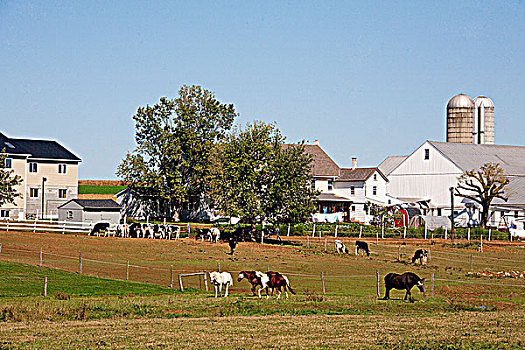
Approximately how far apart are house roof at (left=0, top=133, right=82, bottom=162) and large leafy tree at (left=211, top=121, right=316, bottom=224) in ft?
86.8

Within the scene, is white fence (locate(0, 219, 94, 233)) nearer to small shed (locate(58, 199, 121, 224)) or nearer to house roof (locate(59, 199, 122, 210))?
small shed (locate(58, 199, 121, 224))

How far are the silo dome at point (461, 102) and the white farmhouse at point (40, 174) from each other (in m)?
62.9

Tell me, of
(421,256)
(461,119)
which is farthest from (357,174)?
(421,256)

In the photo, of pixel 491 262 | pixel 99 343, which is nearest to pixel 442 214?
pixel 491 262

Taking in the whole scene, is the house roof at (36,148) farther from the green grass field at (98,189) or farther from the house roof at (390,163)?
the house roof at (390,163)

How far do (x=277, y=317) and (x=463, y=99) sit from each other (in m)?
100

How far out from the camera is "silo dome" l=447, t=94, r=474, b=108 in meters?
116

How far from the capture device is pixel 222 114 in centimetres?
8112

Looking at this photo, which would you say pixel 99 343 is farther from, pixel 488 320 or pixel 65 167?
pixel 65 167

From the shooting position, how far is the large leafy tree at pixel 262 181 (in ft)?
201

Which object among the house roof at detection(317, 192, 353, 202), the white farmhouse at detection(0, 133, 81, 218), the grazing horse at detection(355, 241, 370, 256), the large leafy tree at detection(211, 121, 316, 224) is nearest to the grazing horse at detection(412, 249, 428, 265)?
the grazing horse at detection(355, 241, 370, 256)

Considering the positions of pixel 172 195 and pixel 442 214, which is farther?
pixel 442 214

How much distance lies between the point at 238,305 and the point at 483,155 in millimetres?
84416

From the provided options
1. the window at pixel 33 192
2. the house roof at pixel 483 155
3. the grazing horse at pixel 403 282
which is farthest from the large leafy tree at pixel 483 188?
the grazing horse at pixel 403 282
